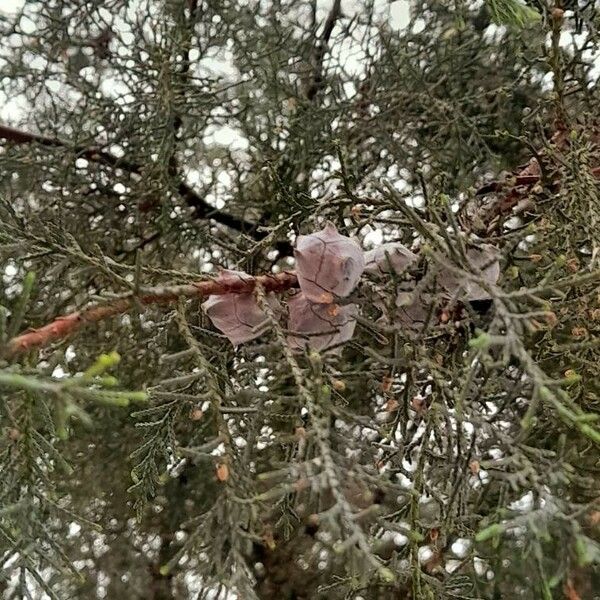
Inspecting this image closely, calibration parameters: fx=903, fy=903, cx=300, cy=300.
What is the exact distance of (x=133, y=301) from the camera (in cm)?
47

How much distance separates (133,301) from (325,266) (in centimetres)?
12

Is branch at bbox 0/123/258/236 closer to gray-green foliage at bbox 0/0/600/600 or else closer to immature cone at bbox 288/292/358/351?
gray-green foliage at bbox 0/0/600/600

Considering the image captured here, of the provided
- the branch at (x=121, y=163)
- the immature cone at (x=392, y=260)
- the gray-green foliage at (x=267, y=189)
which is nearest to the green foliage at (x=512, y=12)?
the gray-green foliage at (x=267, y=189)

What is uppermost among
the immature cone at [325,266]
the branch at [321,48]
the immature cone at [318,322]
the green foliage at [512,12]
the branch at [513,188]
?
the branch at [321,48]

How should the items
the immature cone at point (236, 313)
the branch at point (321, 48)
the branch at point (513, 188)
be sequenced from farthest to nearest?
1. the branch at point (321, 48)
2. the branch at point (513, 188)
3. the immature cone at point (236, 313)

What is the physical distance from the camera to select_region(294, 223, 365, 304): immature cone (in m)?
0.53

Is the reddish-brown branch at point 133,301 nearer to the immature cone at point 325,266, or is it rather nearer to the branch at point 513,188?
the immature cone at point 325,266

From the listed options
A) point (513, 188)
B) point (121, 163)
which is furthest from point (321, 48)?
point (513, 188)

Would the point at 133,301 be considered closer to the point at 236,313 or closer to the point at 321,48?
the point at 236,313

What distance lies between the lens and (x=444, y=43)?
47.2 inches

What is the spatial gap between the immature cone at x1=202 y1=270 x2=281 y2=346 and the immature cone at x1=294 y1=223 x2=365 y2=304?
33mm

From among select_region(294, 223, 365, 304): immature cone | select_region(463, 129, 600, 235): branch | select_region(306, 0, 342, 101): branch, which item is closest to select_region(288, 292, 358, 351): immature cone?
select_region(294, 223, 365, 304): immature cone

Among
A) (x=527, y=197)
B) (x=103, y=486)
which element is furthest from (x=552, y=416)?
(x=103, y=486)

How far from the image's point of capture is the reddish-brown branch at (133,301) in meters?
0.44
